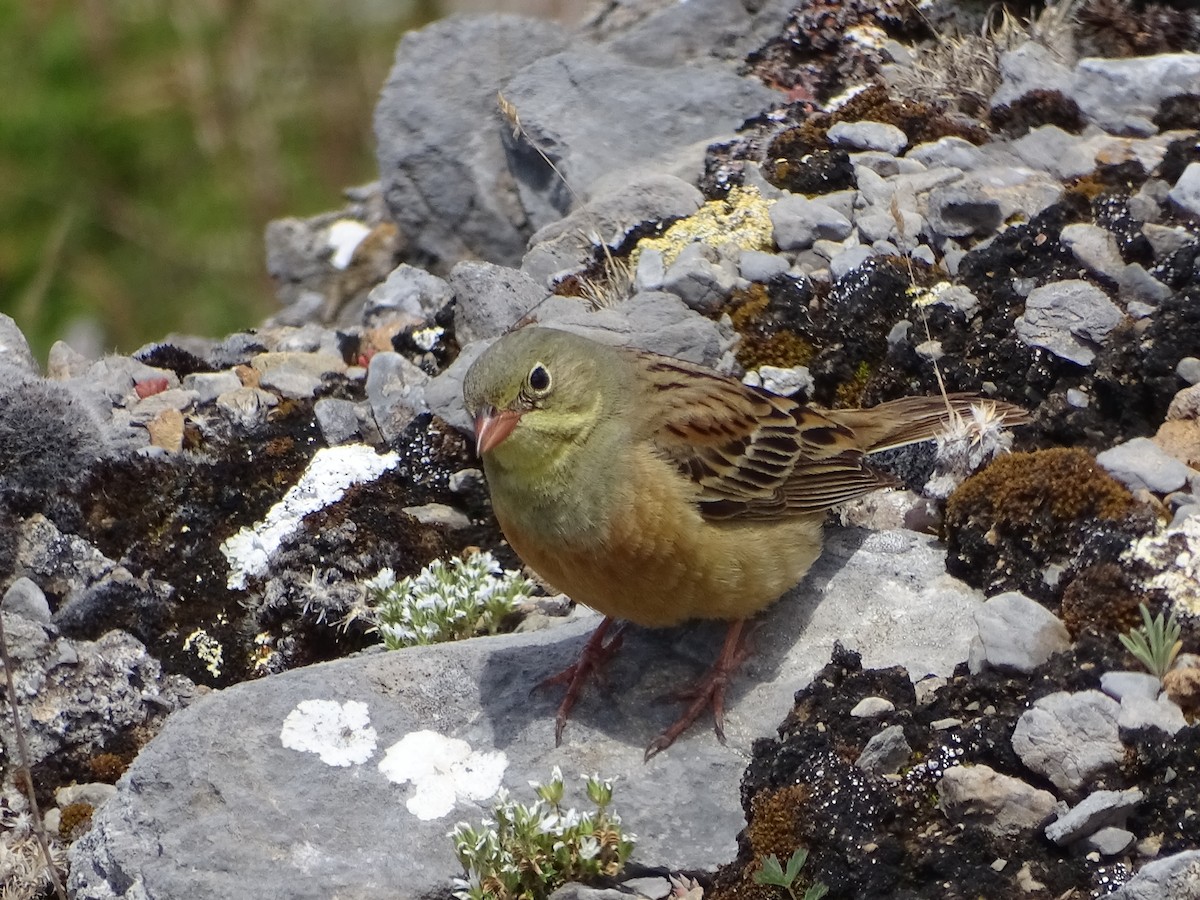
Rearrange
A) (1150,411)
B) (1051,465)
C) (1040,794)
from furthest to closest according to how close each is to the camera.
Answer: (1150,411) < (1051,465) < (1040,794)

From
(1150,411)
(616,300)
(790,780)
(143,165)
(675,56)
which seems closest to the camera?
(790,780)

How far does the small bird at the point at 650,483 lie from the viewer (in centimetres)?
554

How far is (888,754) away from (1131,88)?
4.97m

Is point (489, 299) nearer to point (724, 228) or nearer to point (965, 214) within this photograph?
point (724, 228)

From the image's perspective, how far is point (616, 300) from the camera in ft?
25.7

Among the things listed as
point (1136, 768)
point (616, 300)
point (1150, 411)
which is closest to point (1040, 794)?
point (1136, 768)

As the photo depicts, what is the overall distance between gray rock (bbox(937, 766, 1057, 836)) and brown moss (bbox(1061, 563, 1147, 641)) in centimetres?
77

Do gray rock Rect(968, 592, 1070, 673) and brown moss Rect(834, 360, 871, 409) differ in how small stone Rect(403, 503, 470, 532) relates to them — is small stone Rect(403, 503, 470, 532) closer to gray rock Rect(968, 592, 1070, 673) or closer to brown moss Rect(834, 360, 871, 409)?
brown moss Rect(834, 360, 871, 409)

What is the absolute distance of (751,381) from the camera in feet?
24.0

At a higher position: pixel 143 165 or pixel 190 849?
pixel 190 849

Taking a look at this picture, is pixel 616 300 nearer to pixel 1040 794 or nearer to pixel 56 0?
pixel 1040 794

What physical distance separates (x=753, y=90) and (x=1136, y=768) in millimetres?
5757

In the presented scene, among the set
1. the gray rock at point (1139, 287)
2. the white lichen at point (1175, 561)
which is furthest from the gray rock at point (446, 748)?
the gray rock at point (1139, 287)

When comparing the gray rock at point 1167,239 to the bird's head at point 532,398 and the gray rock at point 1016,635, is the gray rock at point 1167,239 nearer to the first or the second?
the gray rock at point 1016,635
